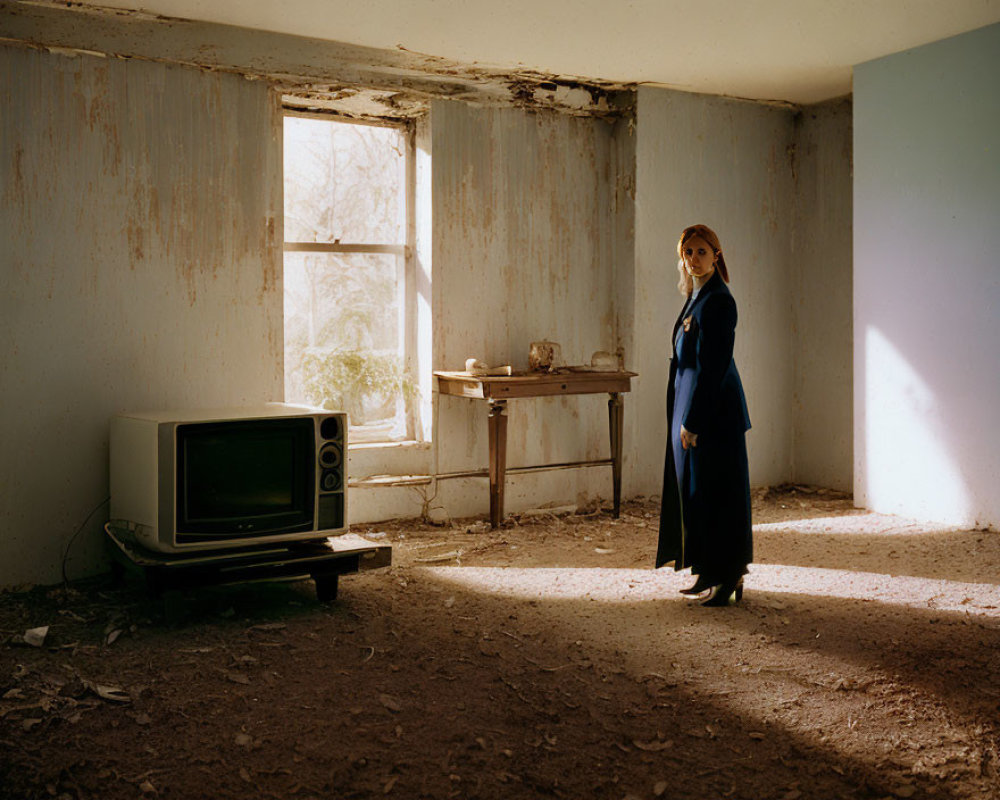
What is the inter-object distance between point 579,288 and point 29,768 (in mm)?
4176

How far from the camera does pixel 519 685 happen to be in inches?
120

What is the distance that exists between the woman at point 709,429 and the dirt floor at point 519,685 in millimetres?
275

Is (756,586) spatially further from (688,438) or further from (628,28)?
(628,28)

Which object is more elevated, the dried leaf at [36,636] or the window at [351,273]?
the window at [351,273]

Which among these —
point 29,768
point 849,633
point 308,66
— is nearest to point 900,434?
point 849,633

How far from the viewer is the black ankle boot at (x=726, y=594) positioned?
3818 mm

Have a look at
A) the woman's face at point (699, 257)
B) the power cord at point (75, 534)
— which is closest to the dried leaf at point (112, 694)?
the power cord at point (75, 534)

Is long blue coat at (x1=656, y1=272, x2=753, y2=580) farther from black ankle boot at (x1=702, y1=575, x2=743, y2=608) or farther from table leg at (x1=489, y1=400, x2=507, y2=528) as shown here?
Answer: table leg at (x1=489, y1=400, x2=507, y2=528)

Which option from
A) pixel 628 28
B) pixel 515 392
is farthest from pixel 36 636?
pixel 628 28

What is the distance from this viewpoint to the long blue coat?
3.63 metres

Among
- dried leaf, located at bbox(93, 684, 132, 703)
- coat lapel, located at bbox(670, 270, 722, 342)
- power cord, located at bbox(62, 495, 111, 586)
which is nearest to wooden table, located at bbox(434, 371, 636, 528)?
coat lapel, located at bbox(670, 270, 722, 342)

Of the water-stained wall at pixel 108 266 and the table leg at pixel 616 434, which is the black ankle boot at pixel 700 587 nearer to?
the table leg at pixel 616 434

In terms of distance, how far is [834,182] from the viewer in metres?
6.33

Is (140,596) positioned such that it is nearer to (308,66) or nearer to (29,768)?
(29,768)
